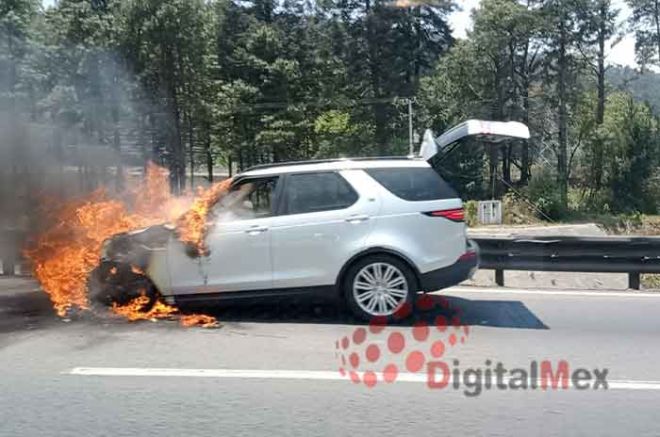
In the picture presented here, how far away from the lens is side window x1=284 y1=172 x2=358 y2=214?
6.99 metres

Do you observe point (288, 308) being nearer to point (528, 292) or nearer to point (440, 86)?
point (528, 292)

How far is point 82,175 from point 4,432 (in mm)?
6393

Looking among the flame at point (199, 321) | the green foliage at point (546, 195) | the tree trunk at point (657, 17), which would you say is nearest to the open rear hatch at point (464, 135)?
the flame at point (199, 321)

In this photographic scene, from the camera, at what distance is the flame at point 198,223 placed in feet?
22.8

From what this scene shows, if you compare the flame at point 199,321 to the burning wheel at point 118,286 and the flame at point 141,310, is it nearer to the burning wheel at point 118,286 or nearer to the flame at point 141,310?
the flame at point 141,310

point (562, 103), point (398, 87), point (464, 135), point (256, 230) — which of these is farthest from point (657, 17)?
point (256, 230)

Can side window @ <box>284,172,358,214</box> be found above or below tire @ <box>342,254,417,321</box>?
above

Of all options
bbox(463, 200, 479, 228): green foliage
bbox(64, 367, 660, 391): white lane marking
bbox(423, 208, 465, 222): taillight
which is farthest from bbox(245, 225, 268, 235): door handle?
bbox(463, 200, 479, 228): green foliage

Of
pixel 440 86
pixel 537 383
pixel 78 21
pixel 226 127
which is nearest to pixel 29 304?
pixel 537 383

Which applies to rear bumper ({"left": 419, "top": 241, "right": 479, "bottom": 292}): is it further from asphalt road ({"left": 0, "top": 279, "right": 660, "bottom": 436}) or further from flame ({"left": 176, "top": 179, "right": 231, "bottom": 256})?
flame ({"left": 176, "top": 179, "right": 231, "bottom": 256})

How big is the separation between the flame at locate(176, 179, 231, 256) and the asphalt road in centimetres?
85

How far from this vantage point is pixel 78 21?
63.9 feet

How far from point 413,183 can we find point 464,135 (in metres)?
0.99

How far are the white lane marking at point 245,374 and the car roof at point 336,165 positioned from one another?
7.91 feet
